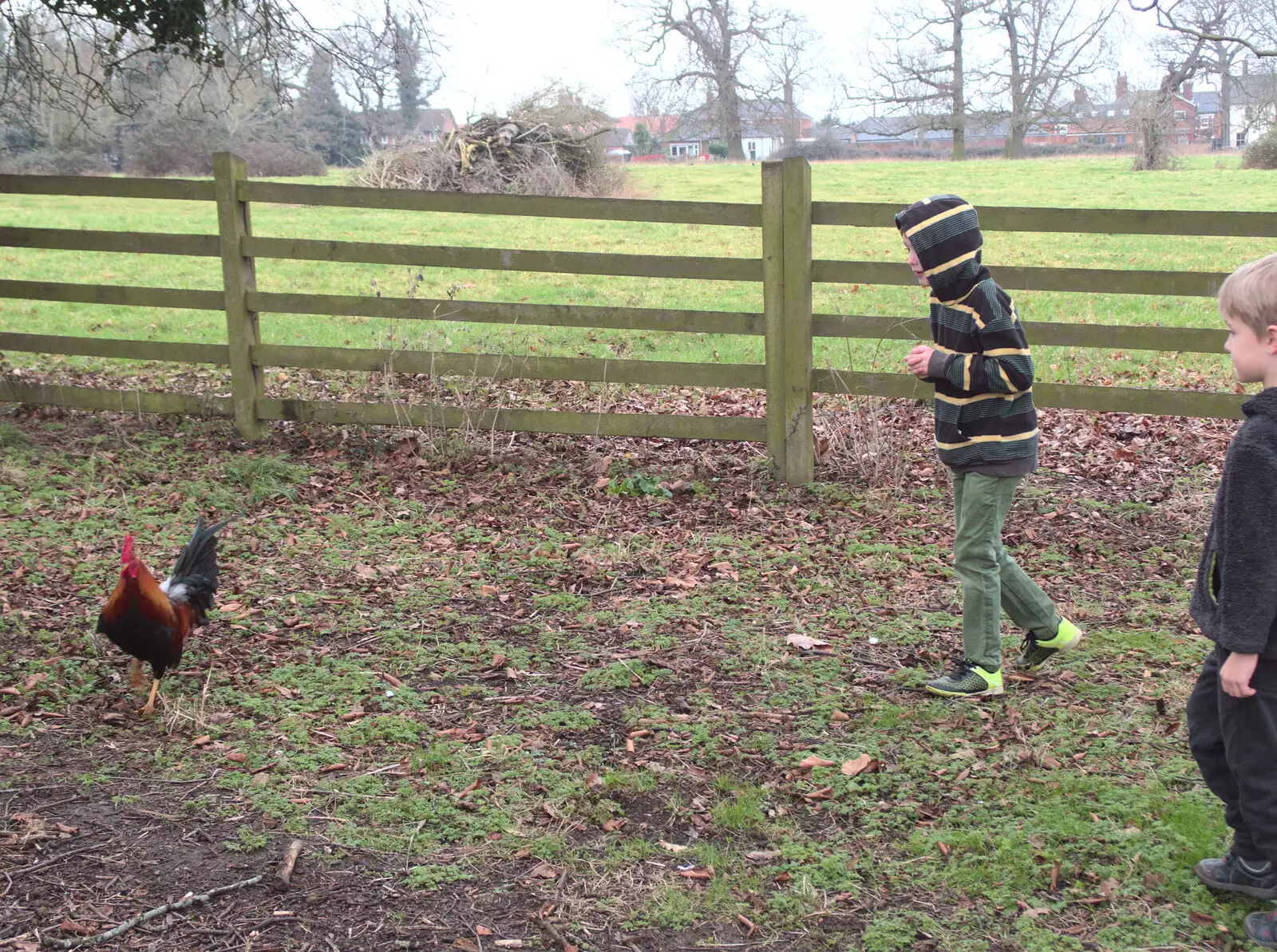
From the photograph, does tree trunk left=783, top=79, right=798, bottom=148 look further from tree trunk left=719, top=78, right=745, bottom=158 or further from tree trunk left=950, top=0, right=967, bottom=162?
tree trunk left=950, top=0, right=967, bottom=162

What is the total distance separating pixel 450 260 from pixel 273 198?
1.24m

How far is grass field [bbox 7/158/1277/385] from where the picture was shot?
9734 millimetres

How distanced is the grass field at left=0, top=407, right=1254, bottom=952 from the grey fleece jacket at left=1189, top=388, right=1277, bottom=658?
2.59ft

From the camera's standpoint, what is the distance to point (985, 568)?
392 cm

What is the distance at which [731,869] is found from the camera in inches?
118

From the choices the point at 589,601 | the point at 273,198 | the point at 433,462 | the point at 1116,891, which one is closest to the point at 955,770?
the point at 1116,891

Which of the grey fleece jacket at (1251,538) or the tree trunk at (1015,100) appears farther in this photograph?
the tree trunk at (1015,100)

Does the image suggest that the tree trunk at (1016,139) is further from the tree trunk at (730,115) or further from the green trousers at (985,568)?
the green trousers at (985,568)

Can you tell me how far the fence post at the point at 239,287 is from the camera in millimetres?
6820

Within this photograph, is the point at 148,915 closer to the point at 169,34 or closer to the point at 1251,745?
the point at 1251,745

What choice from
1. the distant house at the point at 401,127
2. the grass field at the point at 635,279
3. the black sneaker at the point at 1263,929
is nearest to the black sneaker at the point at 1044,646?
the black sneaker at the point at 1263,929

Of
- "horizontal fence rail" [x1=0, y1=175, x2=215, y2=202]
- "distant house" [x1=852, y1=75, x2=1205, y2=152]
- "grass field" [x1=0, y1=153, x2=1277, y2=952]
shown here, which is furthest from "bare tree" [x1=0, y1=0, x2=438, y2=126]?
"distant house" [x1=852, y1=75, x2=1205, y2=152]

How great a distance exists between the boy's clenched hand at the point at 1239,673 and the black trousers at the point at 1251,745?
2.2 inches

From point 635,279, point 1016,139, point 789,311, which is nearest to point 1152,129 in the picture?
point 1016,139
